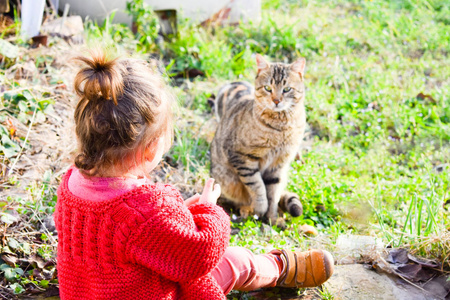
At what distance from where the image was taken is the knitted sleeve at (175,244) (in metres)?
1.50

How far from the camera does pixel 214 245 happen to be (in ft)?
5.28

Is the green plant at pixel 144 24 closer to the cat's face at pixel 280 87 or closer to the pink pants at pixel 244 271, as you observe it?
the cat's face at pixel 280 87

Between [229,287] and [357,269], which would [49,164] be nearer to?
[229,287]

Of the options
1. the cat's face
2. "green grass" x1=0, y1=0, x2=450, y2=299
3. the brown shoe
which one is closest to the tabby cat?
the cat's face

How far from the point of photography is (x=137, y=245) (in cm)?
151

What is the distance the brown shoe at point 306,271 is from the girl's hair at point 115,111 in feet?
3.44

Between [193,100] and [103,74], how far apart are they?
9.84ft

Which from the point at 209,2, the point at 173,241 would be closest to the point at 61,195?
the point at 173,241

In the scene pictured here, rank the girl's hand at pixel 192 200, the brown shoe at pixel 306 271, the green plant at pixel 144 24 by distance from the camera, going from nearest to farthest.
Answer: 1. the girl's hand at pixel 192 200
2. the brown shoe at pixel 306 271
3. the green plant at pixel 144 24

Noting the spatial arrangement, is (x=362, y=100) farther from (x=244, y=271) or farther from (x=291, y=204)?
(x=244, y=271)

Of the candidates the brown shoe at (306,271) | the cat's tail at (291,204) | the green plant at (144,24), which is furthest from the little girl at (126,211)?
the green plant at (144,24)

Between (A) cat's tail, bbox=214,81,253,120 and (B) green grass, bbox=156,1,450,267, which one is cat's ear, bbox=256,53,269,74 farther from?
(B) green grass, bbox=156,1,450,267

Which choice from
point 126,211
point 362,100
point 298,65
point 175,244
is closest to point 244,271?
point 175,244

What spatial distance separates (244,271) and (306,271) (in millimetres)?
367
